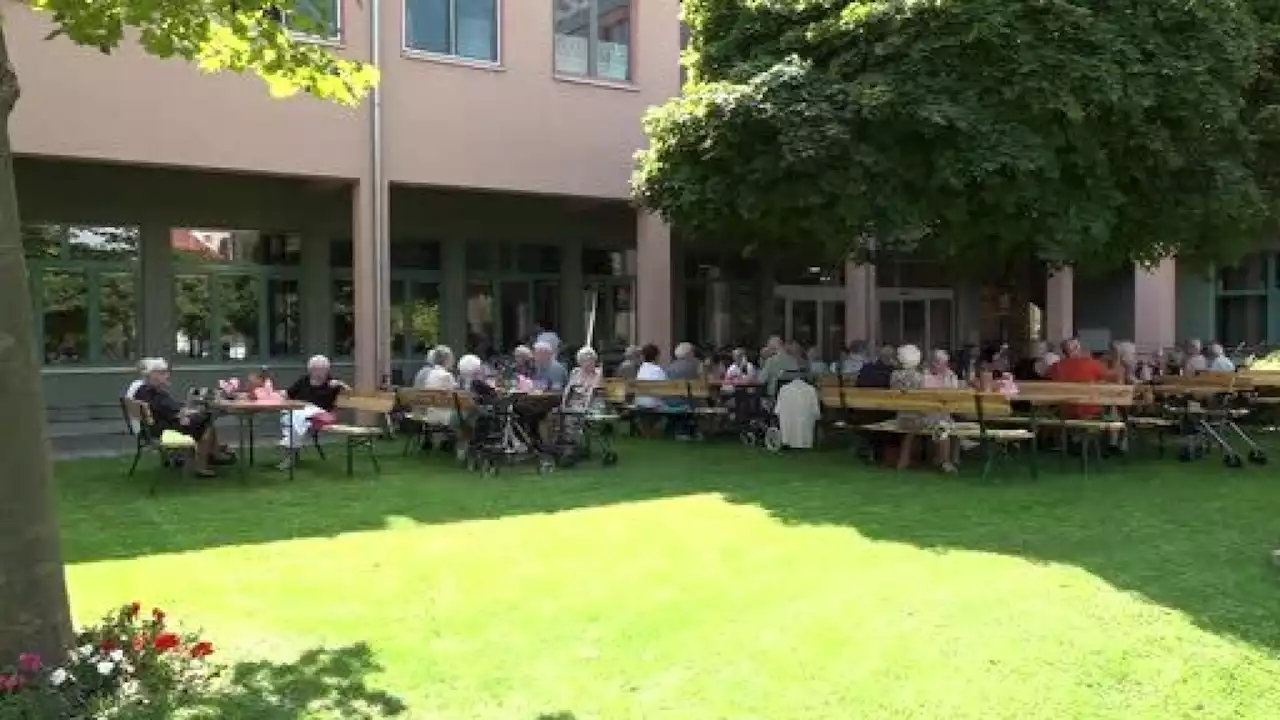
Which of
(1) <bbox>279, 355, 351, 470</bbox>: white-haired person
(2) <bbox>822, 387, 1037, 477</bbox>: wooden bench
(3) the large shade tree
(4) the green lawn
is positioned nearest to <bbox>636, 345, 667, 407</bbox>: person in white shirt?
(2) <bbox>822, 387, 1037, 477</bbox>: wooden bench

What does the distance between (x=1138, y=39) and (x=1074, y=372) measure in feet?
11.2

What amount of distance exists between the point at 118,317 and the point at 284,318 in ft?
Answer: 8.28

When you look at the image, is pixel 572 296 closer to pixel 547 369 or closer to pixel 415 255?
pixel 415 255

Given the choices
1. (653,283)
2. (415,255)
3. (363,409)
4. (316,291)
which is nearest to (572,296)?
(415,255)

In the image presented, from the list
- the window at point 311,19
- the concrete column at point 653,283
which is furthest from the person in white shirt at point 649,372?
the window at point 311,19

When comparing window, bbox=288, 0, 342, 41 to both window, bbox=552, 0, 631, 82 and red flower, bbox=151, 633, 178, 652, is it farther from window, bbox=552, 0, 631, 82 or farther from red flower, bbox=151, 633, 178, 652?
window, bbox=552, 0, 631, 82

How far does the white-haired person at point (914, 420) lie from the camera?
38.3 ft

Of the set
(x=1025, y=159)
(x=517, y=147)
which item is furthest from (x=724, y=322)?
(x=1025, y=159)

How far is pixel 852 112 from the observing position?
38.7 feet

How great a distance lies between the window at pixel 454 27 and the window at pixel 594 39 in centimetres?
107

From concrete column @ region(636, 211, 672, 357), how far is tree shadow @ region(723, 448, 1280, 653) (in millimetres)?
7028

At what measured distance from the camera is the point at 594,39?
18.7 meters

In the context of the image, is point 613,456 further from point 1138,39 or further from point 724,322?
point 724,322

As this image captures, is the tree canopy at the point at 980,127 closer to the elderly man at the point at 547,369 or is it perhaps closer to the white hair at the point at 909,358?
the white hair at the point at 909,358
